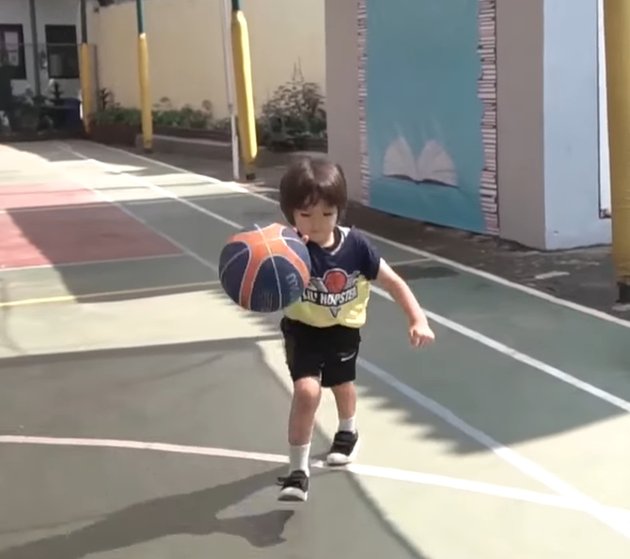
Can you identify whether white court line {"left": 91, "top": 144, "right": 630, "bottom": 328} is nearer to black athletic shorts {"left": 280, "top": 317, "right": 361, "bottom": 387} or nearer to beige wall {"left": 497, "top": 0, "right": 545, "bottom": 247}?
beige wall {"left": 497, "top": 0, "right": 545, "bottom": 247}

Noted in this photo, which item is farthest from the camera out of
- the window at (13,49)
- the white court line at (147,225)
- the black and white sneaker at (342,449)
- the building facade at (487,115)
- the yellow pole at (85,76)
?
the window at (13,49)

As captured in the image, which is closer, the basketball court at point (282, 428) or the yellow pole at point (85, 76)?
the basketball court at point (282, 428)

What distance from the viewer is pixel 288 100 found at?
18.3 metres

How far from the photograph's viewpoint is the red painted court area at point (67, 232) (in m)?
10.0

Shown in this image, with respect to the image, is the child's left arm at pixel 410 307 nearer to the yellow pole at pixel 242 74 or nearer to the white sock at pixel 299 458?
Answer: the white sock at pixel 299 458

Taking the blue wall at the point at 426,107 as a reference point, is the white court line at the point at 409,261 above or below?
below

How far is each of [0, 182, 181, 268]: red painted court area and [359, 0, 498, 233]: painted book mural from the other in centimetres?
268

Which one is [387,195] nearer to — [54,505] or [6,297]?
[6,297]

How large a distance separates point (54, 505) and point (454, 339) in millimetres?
2983

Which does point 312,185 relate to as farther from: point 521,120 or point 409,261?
point 521,120

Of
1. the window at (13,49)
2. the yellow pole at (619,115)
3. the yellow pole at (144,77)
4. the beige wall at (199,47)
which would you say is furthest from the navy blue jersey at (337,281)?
the window at (13,49)

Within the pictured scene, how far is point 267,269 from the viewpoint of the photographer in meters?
3.98

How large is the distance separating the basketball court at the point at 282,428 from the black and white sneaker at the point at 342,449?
0.06 m

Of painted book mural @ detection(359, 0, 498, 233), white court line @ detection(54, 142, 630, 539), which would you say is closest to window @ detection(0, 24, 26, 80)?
Result: painted book mural @ detection(359, 0, 498, 233)
